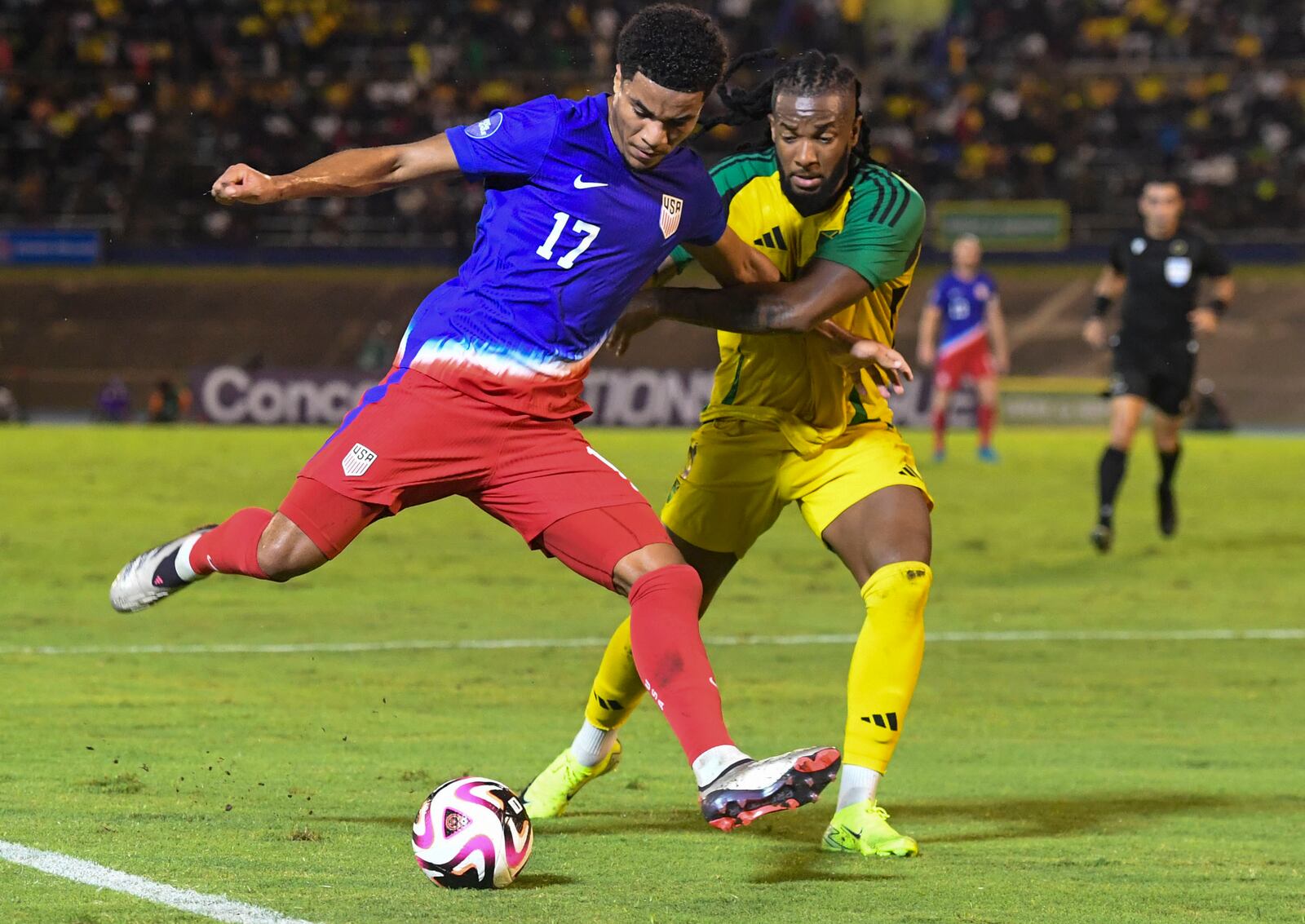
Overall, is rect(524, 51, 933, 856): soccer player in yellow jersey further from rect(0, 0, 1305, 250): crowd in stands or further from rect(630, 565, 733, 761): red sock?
rect(0, 0, 1305, 250): crowd in stands

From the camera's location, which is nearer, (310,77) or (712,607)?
(712,607)

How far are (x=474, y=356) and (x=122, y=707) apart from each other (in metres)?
3.23

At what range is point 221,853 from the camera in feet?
15.5

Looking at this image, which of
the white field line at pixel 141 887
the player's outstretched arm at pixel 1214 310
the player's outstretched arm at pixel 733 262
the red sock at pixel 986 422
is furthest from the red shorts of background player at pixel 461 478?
the red sock at pixel 986 422

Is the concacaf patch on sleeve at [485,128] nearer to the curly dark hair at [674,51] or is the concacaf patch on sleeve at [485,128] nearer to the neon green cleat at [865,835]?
the curly dark hair at [674,51]

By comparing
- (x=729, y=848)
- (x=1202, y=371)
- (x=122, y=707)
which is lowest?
(x=1202, y=371)

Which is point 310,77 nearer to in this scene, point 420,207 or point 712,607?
point 420,207

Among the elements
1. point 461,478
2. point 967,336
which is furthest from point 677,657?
point 967,336

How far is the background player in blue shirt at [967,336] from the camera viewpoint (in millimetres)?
21094

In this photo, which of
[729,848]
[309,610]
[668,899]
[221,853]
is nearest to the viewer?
[668,899]

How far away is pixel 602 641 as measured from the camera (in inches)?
384

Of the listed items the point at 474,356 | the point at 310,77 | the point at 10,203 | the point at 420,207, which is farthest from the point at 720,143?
the point at 474,356

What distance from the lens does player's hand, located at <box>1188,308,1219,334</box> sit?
43.7ft

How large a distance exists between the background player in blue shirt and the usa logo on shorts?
1665 centimetres
